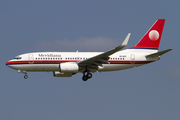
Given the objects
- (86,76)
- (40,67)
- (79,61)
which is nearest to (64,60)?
(79,61)

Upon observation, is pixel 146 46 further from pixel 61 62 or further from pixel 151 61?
A: pixel 61 62

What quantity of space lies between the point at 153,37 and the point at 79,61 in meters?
11.9

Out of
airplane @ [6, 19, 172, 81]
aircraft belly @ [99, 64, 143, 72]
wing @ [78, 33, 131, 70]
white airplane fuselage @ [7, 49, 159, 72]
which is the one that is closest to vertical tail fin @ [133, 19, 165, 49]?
airplane @ [6, 19, 172, 81]

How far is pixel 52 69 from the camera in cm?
4675

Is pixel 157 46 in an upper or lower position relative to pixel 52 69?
upper

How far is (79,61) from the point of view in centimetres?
4719

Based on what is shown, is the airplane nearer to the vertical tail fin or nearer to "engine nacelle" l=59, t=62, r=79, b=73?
"engine nacelle" l=59, t=62, r=79, b=73

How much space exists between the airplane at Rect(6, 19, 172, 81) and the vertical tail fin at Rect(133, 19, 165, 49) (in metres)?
0.98

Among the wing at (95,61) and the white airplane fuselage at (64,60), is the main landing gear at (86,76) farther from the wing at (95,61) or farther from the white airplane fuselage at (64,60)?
the wing at (95,61)

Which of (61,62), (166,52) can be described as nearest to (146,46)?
(166,52)

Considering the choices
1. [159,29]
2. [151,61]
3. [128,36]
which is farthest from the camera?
[159,29]

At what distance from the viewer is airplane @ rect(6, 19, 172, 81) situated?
150 ft

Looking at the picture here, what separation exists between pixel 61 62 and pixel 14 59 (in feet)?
20.7

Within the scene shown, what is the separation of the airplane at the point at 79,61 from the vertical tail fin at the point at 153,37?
984 millimetres
